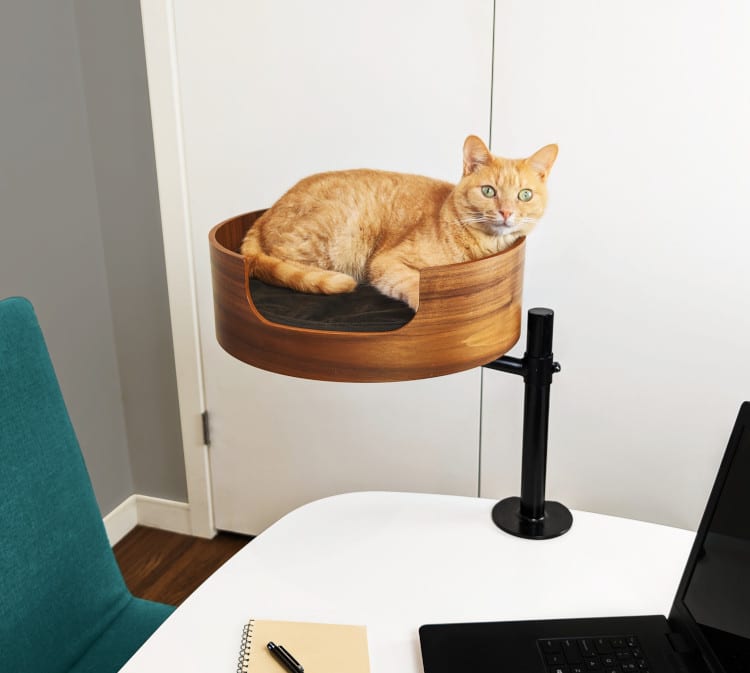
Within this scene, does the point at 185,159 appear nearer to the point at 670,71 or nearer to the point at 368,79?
the point at 368,79

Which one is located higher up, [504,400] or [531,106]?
[531,106]

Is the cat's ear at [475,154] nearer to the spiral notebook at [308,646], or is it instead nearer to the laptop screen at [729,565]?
the laptop screen at [729,565]

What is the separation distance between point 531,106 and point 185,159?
801mm

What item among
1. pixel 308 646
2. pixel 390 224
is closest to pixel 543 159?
pixel 390 224

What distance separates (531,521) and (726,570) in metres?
0.36

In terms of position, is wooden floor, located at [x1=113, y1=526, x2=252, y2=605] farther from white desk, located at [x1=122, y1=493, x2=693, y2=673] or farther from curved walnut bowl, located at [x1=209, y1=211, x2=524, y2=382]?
curved walnut bowl, located at [x1=209, y1=211, x2=524, y2=382]

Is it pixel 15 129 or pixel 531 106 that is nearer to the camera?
pixel 531 106

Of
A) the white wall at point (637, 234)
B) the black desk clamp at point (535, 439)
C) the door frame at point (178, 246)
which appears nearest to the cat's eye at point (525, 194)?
the black desk clamp at point (535, 439)

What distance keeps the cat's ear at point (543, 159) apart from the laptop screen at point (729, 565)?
0.53 meters

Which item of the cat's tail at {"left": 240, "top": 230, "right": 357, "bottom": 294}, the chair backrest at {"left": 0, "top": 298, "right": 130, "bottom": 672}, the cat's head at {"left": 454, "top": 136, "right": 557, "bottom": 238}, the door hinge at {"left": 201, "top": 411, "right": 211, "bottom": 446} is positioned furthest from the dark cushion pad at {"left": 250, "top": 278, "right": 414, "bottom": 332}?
the door hinge at {"left": 201, "top": 411, "right": 211, "bottom": 446}

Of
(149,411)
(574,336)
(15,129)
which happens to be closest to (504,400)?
(574,336)

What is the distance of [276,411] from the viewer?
1.95 m

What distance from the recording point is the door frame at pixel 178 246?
175 centimetres

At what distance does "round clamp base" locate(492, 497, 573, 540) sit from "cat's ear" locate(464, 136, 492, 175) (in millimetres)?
503
